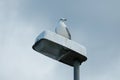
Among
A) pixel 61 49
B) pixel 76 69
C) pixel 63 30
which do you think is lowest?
pixel 76 69

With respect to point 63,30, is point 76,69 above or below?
below

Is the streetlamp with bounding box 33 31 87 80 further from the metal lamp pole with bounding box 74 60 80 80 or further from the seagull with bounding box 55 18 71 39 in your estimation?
the seagull with bounding box 55 18 71 39

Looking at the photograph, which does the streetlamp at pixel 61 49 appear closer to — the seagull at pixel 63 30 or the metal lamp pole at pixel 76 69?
the metal lamp pole at pixel 76 69

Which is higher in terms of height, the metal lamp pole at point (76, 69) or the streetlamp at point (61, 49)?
the streetlamp at point (61, 49)

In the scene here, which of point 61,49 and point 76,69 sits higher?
point 61,49

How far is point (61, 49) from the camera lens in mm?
6273

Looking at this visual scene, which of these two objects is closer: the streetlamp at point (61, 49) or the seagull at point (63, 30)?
the streetlamp at point (61, 49)

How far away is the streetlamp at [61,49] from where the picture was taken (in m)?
6.12

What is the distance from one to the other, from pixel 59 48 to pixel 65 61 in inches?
14.6

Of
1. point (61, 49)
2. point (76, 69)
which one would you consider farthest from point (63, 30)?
point (76, 69)

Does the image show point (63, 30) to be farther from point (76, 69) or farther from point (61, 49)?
point (76, 69)

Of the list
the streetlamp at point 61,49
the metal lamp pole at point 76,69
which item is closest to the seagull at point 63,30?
the streetlamp at point 61,49

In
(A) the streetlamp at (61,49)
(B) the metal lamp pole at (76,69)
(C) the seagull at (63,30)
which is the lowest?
(B) the metal lamp pole at (76,69)

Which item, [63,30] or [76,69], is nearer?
[76,69]
